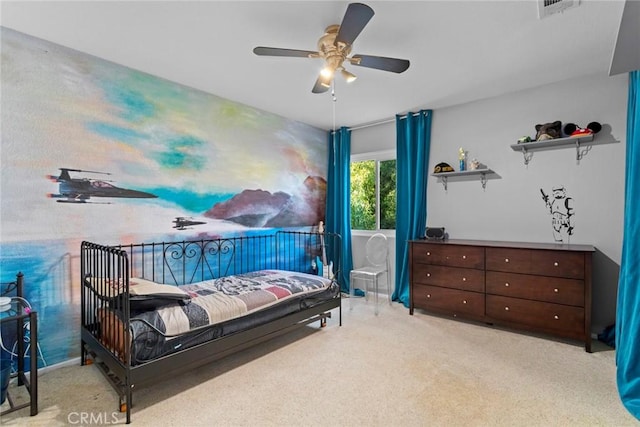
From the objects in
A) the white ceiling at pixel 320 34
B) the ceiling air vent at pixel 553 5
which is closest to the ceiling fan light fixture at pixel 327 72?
the white ceiling at pixel 320 34

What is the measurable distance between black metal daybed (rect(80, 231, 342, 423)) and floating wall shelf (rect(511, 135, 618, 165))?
248 cm

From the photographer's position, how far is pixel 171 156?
10.2ft

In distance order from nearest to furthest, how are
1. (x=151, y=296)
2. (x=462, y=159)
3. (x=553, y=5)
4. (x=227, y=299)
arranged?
(x=553, y=5), (x=151, y=296), (x=227, y=299), (x=462, y=159)

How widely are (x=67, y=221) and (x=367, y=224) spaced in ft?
11.7

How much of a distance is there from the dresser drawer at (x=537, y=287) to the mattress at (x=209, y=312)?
65.2 inches

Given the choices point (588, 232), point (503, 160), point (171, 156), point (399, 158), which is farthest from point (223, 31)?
point (588, 232)

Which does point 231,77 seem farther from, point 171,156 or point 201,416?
point 201,416

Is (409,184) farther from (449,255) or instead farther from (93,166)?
(93,166)

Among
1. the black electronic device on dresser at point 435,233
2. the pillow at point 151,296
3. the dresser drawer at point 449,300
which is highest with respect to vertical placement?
the black electronic device on dresser at point 435,233

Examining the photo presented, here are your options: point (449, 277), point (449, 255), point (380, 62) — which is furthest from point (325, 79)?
point (449, 277)

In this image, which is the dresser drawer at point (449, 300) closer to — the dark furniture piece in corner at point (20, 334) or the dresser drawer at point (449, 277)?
the dresser drawer at point (449, 277)

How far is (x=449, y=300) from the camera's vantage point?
11.2 feet

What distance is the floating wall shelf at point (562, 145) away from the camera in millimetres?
3029

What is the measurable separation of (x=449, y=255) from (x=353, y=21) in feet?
8.41
